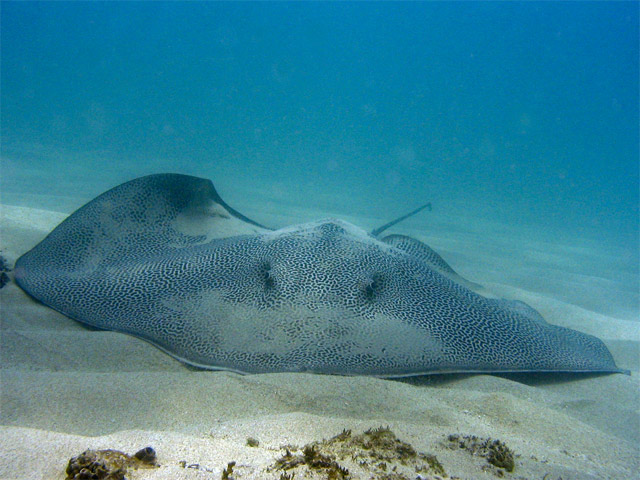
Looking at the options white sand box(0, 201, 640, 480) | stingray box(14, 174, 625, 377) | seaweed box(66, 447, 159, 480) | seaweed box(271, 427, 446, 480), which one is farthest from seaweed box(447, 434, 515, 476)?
seaweed box(66, 447, 159, 480)

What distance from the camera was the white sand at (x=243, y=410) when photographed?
1608 millimetres

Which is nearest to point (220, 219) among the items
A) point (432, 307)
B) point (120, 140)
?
point (432, 307)

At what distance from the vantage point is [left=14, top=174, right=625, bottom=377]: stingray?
2.89 meters

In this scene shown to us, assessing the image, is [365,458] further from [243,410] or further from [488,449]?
[243,410]

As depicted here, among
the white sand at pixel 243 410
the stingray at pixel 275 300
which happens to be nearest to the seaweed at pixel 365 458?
the white sand at pixel 243 410

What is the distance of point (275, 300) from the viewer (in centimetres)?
327

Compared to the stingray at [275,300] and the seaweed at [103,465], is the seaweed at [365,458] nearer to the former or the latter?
the seaweed at [103,465]

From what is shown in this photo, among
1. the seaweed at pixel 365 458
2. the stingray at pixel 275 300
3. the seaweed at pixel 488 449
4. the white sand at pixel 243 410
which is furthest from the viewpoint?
the stingray at pixel 275 300

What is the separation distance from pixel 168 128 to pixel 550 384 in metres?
75.4

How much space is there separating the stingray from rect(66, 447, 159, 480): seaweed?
132 centimetres

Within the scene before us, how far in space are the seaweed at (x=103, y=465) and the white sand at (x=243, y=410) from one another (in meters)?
0.06

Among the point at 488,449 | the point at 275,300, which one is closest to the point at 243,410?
the point at 275,300

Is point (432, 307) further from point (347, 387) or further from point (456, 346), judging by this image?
point (347, 387)

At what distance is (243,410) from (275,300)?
43.0 inches
